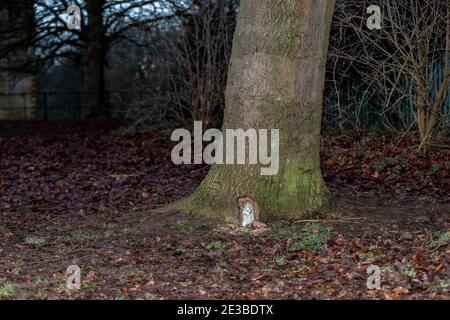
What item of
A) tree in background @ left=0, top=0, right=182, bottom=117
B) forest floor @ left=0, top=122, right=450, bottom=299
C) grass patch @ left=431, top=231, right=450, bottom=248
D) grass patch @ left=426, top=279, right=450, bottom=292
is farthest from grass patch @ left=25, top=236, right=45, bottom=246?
tree in background @ left=0, top=0, right=182, bottom=117

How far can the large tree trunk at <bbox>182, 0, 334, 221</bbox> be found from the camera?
7762mm

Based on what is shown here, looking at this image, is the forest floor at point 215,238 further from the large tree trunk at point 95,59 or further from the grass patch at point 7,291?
the large tree trunk at point 95,59

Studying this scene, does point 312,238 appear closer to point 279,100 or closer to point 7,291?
point 279,100

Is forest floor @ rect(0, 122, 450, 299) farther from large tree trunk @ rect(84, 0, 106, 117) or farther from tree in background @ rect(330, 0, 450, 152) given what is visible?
large tree trunk @ rect(84, 0, 106, 117)

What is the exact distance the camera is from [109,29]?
25.9 meters

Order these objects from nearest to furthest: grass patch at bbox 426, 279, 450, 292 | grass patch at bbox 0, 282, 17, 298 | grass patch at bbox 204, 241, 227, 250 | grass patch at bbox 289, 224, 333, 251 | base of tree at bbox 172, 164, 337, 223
Result: grass patch at bbox 426, 279, 450, 292, grass patch at bbox 0, 282, 17, 298, grass patch at bbox 289, 224, 333, 251, grass patch at bbox 204, 241, 227, 250, base of tree at bbox 172, 164, 337, 223

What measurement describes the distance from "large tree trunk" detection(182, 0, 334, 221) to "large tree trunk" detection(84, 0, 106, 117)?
55.9 ft

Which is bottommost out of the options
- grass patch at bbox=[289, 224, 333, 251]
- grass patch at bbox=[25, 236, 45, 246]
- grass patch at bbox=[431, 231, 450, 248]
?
→ grass patch at bbox=[25, 236, 45, 246]

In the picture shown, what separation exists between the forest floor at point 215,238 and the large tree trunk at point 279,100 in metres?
0.33

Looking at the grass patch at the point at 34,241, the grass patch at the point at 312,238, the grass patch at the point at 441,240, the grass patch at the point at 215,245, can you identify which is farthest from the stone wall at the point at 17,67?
the grass patch at the point at 441,240

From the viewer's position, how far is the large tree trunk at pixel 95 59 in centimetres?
2406

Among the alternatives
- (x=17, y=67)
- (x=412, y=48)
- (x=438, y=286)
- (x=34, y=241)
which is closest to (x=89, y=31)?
(x=17, y=67)

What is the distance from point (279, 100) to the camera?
25.7 ft
